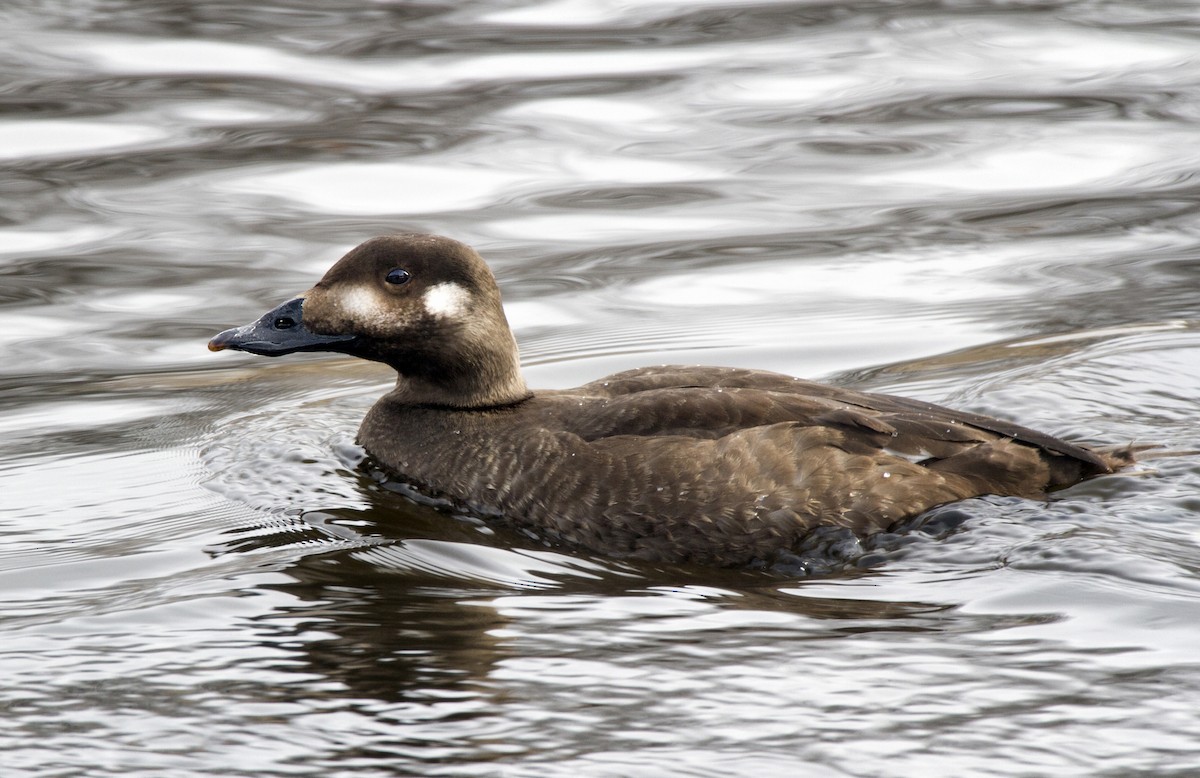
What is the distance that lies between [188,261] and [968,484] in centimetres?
515

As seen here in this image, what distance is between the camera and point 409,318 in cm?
638

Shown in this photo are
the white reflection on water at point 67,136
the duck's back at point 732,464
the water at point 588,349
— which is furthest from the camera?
the white reflection on water at point 67,136

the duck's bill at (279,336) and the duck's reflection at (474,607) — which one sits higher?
the duck's bill at (279,336)

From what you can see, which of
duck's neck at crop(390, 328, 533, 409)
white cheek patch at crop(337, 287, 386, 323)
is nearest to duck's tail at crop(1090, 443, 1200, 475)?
duck's neck at crop(390, 328, 533, 409)

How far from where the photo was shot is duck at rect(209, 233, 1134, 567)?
569 cm

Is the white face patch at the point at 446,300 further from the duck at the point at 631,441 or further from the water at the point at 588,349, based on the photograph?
the water at the point at 588,349

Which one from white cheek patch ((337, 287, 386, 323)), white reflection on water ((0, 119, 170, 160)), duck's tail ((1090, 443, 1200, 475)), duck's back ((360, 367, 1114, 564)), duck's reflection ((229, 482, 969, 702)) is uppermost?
white reflection on water ((0, 119, 170, 160))

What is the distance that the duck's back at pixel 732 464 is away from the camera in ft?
18.6

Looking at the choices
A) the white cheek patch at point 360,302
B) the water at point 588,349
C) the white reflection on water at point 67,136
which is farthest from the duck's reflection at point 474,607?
the white reflection on water at point 67,136

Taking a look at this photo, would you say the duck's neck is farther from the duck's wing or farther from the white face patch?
the duck's wing

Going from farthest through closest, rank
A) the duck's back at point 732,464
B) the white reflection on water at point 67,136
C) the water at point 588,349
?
the white reflection on water at point 67,136 < the duck's back at point 732,464 < the water at point 588,349

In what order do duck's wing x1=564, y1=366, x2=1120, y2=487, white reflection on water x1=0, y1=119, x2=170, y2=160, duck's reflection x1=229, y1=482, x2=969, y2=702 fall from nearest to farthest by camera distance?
duck's reflection x1=229, y1=482, x2=969, y2=702 → duck's wing x1=564, y1=366, x2=1120, y2=487 → white reflection on water x1=0, y1=119, x2=170, y2=160

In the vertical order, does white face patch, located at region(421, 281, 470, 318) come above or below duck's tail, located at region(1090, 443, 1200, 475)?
above

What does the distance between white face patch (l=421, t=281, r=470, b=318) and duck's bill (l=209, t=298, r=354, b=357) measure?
1.07 feet
